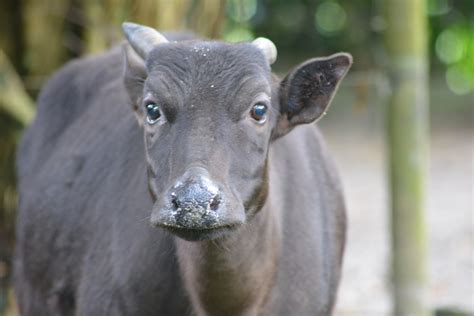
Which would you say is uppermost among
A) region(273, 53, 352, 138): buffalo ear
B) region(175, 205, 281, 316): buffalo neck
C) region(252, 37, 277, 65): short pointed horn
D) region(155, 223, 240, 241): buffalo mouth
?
region(252, 37, 277, 65): short pointed horn

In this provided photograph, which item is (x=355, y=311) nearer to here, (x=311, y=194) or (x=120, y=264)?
(x=311, y=194)

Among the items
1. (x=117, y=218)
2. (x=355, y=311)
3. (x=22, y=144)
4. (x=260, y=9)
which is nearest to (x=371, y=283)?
(x=355, y=311)

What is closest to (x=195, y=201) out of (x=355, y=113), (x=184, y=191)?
(x=184, y=191)

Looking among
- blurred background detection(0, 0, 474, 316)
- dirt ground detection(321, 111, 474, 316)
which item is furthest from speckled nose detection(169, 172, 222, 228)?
dirt ground detection(321, 111, 474, 316)

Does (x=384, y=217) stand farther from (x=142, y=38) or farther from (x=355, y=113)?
(x=142, y=38)

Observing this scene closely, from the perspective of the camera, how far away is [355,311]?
9.59 m

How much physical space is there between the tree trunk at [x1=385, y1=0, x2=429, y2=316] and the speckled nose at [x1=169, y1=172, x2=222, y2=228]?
3.32 m

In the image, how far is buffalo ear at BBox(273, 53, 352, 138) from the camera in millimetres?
5379

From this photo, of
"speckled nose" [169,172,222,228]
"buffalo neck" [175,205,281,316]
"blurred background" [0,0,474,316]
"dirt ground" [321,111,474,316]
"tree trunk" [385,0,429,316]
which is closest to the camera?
"speckled nose" [169,172,222,228]

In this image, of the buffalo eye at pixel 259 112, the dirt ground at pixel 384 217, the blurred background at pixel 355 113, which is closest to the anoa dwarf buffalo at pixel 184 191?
the buffalo eye at pixel 259 112

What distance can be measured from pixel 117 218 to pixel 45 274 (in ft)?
3.32

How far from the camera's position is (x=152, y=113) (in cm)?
509

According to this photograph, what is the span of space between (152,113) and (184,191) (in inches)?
27.8

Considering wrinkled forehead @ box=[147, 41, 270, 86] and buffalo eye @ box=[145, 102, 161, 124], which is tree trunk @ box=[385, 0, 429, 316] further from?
buffalo eye @ box=[145, 102, 161, 124]
